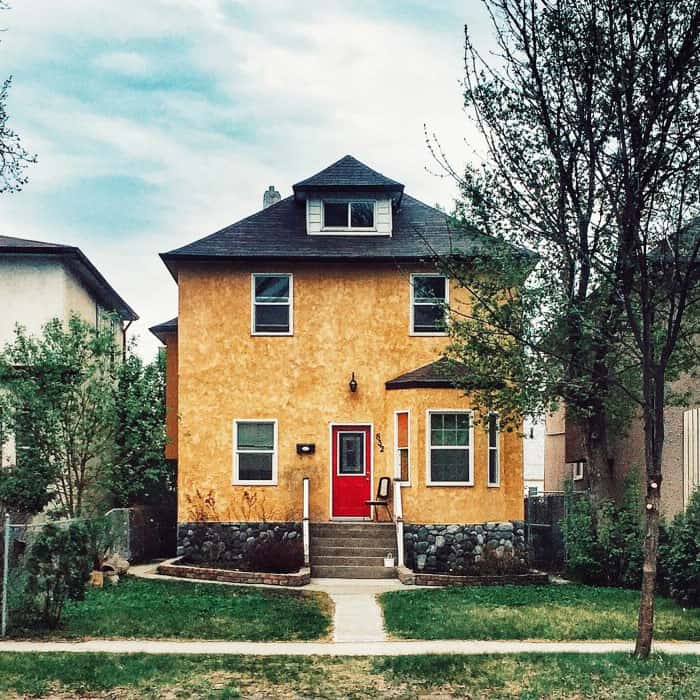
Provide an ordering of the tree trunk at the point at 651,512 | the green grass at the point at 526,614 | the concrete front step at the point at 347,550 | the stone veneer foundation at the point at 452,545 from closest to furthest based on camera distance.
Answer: the tree trunk at the point at 651,512, the green grass at the point at 526,614, the concrete front step at the point at 347,550, the stone veneer foundation at the point at 452,545

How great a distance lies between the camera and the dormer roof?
81.7 ft

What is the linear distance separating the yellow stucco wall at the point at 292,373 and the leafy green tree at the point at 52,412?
258 centimetres

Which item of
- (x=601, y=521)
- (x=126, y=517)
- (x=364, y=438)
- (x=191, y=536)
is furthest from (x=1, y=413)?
(x=601, y=521)

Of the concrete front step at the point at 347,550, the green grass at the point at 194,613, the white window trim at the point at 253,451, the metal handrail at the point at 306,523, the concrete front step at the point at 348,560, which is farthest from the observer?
the white window trim at the point at 253,451

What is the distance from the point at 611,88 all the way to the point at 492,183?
2622 mm

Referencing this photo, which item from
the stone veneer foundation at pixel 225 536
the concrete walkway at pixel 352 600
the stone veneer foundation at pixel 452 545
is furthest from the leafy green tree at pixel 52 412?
the stone veneer foundation at pixel 452 545

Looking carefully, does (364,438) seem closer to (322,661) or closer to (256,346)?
(256,346)

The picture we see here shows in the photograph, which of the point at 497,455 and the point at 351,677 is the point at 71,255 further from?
the point at 351,677

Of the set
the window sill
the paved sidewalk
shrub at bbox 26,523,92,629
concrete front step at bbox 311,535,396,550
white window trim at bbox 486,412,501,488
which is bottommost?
the paved sidewalk

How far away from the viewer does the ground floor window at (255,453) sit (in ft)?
79.5

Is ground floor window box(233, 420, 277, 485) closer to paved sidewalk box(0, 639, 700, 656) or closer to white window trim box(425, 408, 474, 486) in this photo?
white window trim box(425, 408, 474, 486)

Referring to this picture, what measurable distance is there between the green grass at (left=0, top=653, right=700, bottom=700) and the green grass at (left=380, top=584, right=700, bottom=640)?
2.05 m

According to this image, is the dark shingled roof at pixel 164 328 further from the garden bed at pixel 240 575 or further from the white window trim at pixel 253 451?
the garden bed at pixel 240 575

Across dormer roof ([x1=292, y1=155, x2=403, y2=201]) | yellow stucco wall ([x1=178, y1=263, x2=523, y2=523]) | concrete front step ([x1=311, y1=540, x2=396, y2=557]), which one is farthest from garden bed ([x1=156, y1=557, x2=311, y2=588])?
dormer roof ([x1=292, y1=155, x2=403, y2=201])
